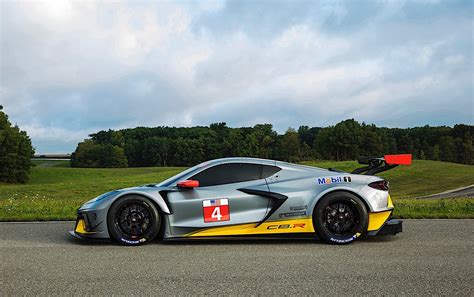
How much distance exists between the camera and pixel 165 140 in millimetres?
106062

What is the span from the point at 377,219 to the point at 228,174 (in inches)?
87.8

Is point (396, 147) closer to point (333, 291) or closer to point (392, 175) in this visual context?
point (392, 175)

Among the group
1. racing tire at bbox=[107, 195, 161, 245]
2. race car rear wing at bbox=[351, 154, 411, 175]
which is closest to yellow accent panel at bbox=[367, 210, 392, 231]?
race car rear wing at bbox=[351, 154, 411, 175]

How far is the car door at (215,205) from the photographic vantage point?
6.47m

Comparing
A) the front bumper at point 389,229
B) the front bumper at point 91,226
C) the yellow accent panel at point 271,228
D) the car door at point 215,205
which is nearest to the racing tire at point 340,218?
the yellow accent panel at point 271,228

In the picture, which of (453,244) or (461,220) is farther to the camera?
(461,220)

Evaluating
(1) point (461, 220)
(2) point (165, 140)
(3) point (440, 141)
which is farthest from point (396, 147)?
(1) point (461, 220)

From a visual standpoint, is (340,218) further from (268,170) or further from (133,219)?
(133,219)

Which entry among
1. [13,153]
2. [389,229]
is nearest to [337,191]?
[389,229]

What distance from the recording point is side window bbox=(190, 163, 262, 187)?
676cm

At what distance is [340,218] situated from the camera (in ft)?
21.6

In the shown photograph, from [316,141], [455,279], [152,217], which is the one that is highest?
[316,141]

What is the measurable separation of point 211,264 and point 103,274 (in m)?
A: 1.18

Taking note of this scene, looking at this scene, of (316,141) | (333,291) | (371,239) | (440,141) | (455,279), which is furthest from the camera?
(440,141)
